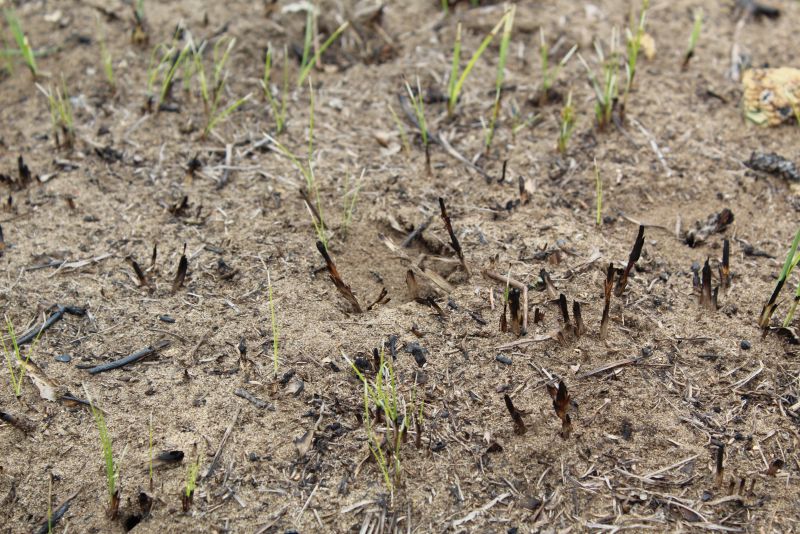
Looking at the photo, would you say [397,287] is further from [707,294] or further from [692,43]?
[692,43]

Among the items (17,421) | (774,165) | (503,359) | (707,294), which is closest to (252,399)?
(17,421)

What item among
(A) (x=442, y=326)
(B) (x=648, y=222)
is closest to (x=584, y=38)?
(B) (x=648, y=222)

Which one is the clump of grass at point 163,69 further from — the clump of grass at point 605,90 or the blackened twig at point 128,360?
the clump of grass at point 605,90

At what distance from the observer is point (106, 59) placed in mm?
3568

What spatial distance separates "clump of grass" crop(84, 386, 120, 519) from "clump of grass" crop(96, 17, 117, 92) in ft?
5.87

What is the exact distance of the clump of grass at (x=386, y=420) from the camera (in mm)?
2184

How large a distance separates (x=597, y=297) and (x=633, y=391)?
1.25 ft

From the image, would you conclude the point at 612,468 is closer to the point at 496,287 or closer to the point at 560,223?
the point at 496,287

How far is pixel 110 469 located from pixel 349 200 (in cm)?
139

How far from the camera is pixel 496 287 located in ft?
8.83

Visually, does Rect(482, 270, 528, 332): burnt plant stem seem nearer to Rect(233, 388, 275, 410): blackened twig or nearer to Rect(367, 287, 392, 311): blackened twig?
Rect(367, 287, 392, 311): blackened twig

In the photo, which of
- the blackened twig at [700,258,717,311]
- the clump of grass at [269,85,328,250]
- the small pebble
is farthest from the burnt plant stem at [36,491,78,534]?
the blackened twig at [700,258,717,311]

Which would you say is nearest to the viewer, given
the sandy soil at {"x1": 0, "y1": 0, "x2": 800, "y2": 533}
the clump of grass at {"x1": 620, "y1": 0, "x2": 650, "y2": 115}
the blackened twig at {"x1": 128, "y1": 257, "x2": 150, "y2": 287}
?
the sandy soil at {"x1": 0, "y1": 0, "x2": 800, "y2": 533}

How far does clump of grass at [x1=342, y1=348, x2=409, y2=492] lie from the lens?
218 centimetres
